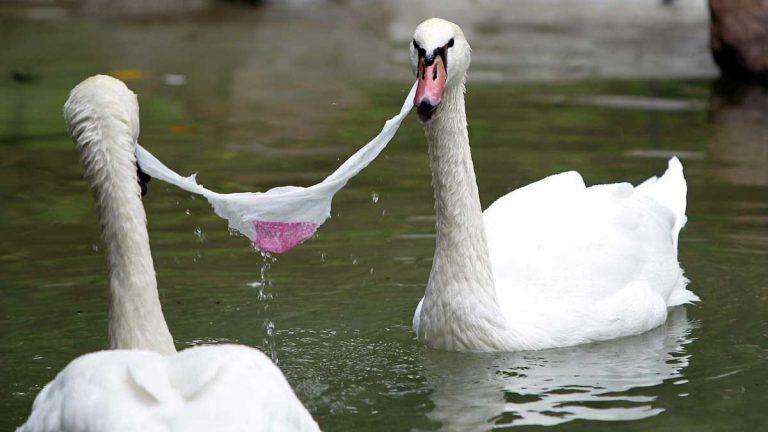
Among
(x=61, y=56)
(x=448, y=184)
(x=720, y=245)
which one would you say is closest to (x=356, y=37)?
(x=61, y=56)

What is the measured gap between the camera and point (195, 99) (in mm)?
14648

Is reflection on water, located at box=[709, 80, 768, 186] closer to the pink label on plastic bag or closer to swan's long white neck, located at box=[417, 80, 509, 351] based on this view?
swan's long white neck, located at box=[417, 80, 509, 351]

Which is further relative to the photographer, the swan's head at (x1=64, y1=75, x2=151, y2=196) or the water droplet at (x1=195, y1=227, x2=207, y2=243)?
the water droplet at (x1=195, y1=227, x2=207, y2=243)

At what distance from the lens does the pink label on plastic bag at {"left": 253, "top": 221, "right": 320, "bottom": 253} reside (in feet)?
20.0

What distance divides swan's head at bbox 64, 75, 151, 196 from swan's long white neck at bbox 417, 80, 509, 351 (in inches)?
79.4

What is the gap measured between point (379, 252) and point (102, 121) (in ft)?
11.3

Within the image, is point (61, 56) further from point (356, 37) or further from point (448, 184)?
point (448, 184)

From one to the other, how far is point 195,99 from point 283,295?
710 cm

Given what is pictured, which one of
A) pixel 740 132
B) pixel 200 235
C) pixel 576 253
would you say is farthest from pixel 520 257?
pixel 740 132

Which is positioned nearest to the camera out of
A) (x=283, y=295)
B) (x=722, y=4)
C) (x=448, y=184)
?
(x=448, y=184)

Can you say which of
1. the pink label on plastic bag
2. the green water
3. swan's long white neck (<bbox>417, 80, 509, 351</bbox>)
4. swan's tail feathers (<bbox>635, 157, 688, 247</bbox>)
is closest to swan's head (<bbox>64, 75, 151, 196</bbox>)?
the pink label on plastic bag

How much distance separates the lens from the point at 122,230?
5367 millimetres

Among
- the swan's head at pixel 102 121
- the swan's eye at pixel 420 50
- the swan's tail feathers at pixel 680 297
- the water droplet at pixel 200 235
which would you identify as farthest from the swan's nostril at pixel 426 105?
the water droplet at pixel 200 235

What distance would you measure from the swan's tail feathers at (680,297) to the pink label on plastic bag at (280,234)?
2.52 metres
